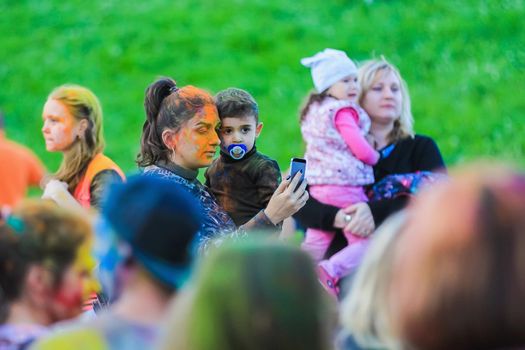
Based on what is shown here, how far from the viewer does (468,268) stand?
2391 mm

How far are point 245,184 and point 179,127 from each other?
544 mm

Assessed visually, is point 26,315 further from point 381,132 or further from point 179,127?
point 381,132

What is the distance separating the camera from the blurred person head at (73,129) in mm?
6426

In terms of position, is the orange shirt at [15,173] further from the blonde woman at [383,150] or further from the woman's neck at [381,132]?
the woman's neck at [381,132]

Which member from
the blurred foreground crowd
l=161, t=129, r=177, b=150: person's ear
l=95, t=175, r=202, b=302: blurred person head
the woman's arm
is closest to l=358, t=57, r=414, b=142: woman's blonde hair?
the woman's arm

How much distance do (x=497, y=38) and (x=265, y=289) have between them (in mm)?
11639

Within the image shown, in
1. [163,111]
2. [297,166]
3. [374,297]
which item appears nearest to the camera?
[374,297]

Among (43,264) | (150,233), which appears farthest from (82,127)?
(150,233)

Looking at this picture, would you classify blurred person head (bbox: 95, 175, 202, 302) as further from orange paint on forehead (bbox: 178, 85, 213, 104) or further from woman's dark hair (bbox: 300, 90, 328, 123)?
woman's dark hair (bbox: 300, 90, 328, 123)

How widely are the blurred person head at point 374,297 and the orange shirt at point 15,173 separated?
3.37 m

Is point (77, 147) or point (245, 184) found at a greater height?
point (77, 147)

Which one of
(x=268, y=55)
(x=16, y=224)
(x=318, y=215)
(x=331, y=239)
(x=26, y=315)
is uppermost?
(x=268, y=55)

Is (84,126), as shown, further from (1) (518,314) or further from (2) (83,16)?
(2) (83,16)

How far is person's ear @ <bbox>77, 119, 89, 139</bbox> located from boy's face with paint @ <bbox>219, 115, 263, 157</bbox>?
1.01 metres
